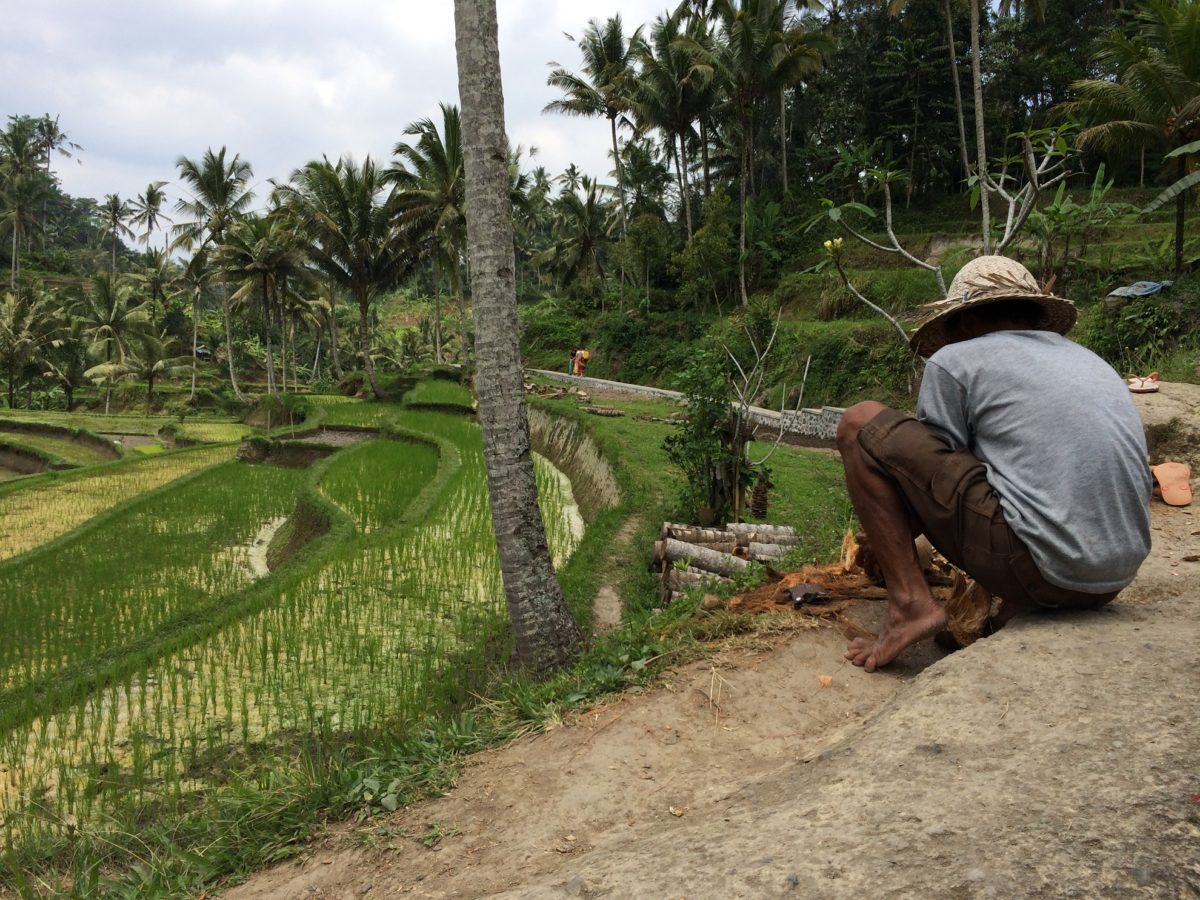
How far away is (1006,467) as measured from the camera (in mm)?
2066

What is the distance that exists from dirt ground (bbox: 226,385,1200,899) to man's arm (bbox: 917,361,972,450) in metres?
0.57

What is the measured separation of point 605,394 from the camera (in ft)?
63.1

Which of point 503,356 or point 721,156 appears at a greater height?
point 721,156

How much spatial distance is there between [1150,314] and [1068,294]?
365 centimetres

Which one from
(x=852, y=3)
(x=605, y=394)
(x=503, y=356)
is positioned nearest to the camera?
(x=503, y=356)

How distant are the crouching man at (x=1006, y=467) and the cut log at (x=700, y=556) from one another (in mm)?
2380

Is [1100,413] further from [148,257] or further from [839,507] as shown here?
[148,257]

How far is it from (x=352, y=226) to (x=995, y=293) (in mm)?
21993

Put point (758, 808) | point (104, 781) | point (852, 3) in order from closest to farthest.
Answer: point (758, 808)
point (104, 781)
point (852, 3)

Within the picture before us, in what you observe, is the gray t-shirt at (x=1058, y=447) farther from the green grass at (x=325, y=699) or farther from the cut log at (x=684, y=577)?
the cut log at (x=684, y=577)

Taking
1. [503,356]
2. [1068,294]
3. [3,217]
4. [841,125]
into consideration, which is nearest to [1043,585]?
[503,356]

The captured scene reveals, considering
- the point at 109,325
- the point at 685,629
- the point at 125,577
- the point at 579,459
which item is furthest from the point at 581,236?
the point at 685,629

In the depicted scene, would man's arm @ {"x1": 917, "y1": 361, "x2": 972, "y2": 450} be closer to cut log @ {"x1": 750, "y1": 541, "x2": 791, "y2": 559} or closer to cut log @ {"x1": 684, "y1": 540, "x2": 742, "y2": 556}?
cut log @ {"x1": 750, "y1": 541, "x2": 791, "y2": 559}

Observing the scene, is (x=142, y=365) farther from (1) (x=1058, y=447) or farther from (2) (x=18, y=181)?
(1) (x=1058, y=447)
